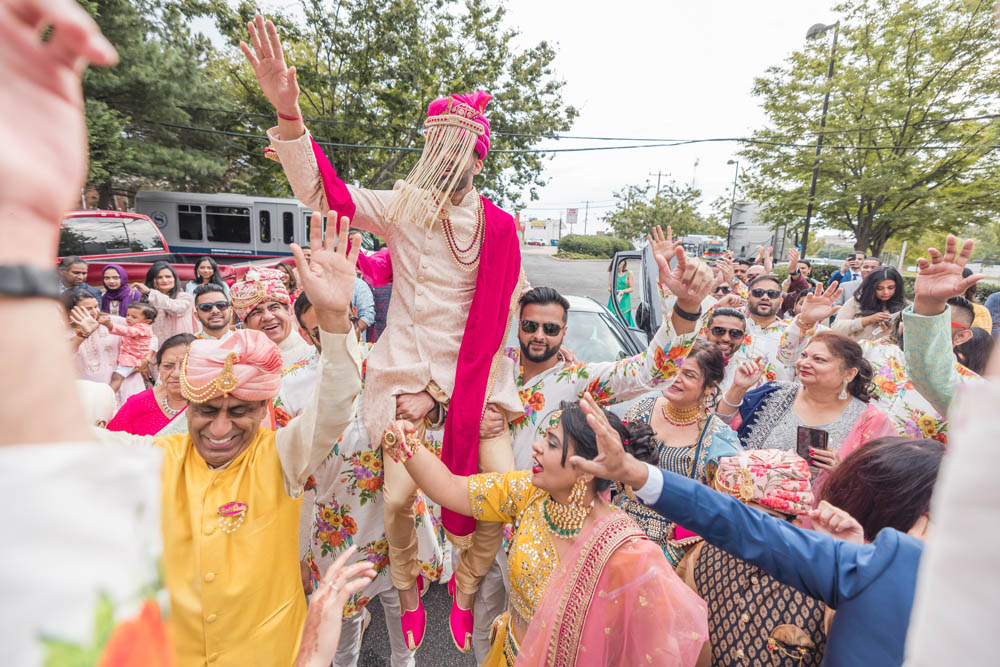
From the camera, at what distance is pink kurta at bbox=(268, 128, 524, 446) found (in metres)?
2.12

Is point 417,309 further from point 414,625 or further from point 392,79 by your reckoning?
point 392,79

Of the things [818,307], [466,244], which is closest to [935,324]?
[818,307]

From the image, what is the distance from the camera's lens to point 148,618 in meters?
0.40

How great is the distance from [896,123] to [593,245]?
28.0m

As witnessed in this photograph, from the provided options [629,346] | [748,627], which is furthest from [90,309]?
[748,627]

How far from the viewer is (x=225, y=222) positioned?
14.6 meters

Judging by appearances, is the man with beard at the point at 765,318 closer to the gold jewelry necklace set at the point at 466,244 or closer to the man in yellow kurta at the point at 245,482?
the gold jewelry necklace set at the point at 466,244

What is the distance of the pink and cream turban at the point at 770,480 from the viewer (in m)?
1.66

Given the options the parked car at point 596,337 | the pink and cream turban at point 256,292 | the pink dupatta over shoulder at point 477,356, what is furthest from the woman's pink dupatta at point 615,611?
the parked car at point 596,337

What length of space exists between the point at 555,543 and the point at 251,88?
17778mm

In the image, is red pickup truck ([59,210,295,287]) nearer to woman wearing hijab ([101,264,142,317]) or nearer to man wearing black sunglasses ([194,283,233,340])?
woman wearing hijab ([101,264,142,317])

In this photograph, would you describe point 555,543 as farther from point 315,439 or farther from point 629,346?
point 629,346

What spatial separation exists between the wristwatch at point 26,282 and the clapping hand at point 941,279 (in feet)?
8.16

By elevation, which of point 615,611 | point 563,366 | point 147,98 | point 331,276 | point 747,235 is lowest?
point 615,611
